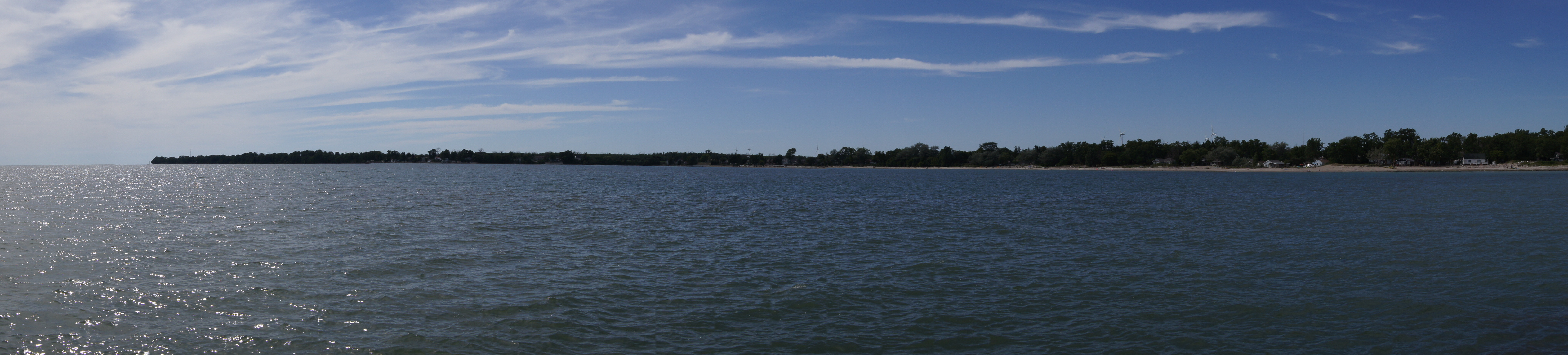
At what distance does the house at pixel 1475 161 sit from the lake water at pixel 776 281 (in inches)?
6788

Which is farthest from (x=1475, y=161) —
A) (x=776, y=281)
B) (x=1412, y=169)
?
(x=776, y=281)

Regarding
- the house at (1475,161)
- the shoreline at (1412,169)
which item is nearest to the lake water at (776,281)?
the shoreline at (1412,169)

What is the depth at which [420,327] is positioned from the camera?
12539mm

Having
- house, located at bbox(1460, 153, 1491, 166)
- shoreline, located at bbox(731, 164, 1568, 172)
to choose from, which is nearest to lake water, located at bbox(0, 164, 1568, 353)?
shoreline, located at bbox(731, 164, 1568, 172)

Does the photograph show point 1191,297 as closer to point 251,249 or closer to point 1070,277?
point 1070,277

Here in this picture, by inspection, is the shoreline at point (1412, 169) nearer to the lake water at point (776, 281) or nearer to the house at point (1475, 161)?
the house at point (1475, 161)

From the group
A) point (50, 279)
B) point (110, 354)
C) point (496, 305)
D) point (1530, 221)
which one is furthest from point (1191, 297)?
point (1530, 221)

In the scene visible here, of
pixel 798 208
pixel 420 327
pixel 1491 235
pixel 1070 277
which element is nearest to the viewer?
pixel 420 327

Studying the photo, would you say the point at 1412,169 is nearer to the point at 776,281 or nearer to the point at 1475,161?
the point at 1475,161

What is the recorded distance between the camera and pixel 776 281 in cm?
1708

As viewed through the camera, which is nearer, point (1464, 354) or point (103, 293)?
point (1464, 354)

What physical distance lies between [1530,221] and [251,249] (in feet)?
155

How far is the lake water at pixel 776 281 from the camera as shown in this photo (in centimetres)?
1204

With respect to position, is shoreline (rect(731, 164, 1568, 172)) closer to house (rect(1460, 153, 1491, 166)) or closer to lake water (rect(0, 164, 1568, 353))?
house (rect(1460, 153, 1491, 166))
